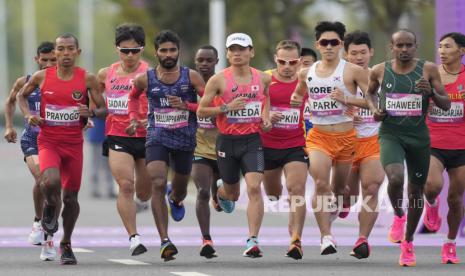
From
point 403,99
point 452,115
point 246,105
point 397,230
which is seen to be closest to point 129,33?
point 246,105

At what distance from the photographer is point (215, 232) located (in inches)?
842

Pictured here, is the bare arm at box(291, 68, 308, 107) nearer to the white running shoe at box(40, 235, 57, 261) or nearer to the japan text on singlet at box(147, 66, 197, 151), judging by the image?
the japan text on singlet at box(147, 66, 197, 151)

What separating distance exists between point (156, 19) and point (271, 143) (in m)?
27.6

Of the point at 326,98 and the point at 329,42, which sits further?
the point at 329,42

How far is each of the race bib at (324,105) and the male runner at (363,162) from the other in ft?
0.54

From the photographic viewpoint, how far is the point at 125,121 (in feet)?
55.2

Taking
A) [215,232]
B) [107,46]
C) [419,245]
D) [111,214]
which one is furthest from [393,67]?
[107,46]

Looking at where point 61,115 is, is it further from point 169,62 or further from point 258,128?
point 258,128

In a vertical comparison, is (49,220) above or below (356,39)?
below

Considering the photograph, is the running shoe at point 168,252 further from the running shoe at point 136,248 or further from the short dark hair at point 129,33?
the short dark hair at point 129,33

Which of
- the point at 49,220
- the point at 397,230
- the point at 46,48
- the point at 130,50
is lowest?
the point at 397,230

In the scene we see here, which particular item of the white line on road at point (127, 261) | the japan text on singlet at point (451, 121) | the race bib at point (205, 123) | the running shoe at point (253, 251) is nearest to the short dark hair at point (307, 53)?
the race bib at point (205, 123)

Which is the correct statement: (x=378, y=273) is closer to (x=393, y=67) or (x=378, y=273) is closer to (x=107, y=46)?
(x=393, y=67)

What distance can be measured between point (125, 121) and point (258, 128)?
150cm
